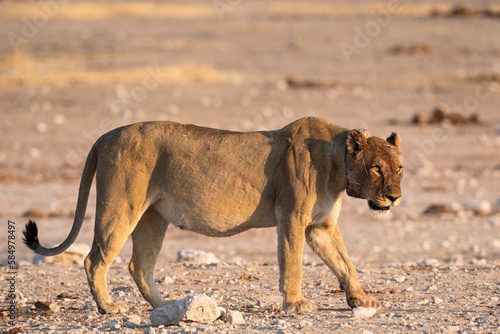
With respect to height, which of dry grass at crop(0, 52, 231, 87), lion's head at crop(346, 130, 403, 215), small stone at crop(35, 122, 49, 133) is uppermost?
dry grass at crop(0, 52, 231, 87)

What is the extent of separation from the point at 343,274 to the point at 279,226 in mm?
738

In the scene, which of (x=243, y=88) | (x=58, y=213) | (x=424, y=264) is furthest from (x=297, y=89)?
(x=424, y=264)

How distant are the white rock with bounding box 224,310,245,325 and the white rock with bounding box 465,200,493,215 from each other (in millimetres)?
8038

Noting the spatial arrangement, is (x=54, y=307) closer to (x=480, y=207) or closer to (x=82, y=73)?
(x=480, y=207)

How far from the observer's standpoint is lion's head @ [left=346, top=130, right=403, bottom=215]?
720 cm

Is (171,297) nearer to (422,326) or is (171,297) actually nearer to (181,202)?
(181,202)

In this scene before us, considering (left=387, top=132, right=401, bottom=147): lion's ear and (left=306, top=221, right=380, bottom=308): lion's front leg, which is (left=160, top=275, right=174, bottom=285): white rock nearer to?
(left=306, top=221, right=380, bottom=308): lion's front leg

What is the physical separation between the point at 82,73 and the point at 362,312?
66.9ft

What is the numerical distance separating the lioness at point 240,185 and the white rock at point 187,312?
671 millimetres

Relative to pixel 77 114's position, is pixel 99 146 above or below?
below

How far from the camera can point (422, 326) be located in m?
6.92

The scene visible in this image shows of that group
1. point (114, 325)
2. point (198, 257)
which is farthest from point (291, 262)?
point (198, 257)

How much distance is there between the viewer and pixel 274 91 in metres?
24.5

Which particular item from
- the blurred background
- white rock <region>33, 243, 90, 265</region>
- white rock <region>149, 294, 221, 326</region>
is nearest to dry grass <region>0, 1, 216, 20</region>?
the blurred background
